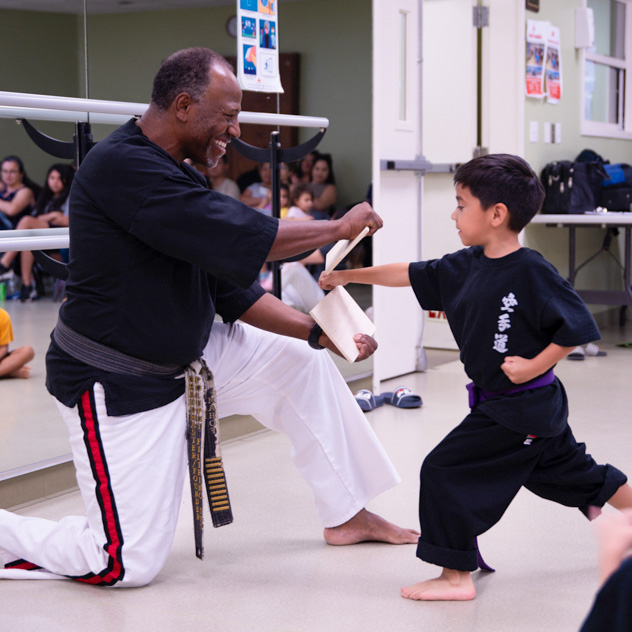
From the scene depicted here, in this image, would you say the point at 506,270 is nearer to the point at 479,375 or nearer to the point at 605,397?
the point at 479,375

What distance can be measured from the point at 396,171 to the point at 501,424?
2.64 m

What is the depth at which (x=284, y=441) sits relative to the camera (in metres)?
3.48

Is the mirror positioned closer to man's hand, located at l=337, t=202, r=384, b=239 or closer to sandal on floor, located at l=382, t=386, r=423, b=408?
sandal on floor, located at l=382, t=386, r=423, b=408

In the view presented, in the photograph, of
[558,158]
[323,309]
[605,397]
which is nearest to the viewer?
[323,309]

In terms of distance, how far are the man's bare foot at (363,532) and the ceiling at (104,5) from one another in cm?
174

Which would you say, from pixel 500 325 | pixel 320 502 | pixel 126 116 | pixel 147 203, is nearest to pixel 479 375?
pixel 500 325

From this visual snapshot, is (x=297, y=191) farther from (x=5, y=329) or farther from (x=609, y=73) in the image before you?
(x=609, y=73)

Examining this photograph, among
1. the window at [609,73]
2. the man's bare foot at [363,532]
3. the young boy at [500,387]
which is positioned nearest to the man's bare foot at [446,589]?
the young boy at [500,387]

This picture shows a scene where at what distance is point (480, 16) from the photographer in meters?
5.46

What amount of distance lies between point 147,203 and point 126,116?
3.33 ft

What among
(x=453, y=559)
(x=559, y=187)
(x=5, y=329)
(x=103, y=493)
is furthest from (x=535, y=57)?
(x=103, y=493)

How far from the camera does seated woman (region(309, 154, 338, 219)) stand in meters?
4.12

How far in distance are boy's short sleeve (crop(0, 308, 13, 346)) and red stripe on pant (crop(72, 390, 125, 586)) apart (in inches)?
76.2

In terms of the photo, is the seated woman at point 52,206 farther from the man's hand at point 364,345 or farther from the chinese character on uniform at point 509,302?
the chinese character on uniform at point 509,302
